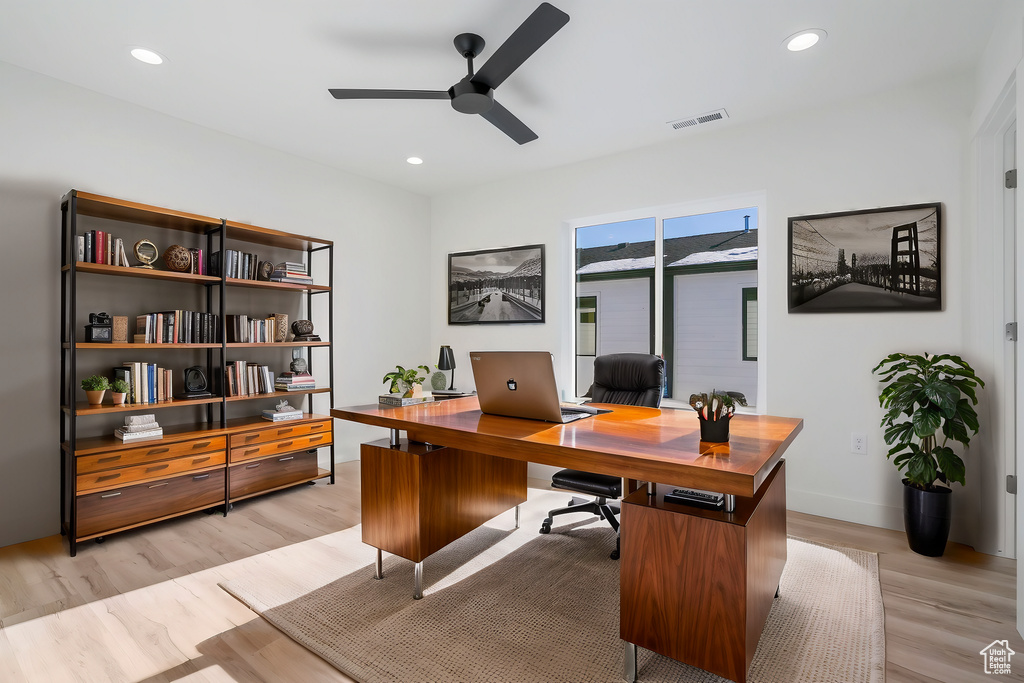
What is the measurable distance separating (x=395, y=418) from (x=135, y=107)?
114 inches

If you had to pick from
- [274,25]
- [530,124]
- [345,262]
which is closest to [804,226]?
[530,124]

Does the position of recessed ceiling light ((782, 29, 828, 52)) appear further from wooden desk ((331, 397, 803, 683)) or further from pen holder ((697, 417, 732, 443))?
pen holder ((697, 417, 732, 443))

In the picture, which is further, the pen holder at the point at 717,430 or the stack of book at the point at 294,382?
the stack of book at the point at 294,382

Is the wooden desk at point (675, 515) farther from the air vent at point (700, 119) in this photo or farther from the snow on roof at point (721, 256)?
the air vent at point (700, 119)

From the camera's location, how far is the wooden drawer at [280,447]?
331 cm

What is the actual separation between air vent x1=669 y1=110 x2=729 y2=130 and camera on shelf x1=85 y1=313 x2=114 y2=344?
3.80 metres

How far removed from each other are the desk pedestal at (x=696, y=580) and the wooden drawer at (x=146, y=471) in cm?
275

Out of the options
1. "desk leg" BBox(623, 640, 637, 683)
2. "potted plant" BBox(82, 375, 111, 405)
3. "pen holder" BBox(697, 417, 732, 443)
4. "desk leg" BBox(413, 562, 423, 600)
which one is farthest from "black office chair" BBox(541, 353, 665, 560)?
"potted plant" BBox(82, 375, 111, 405)

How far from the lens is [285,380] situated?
3.75 metres

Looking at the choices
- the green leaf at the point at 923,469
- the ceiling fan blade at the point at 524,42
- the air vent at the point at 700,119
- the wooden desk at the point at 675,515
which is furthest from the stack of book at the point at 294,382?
the green leaf at the point at 923,469

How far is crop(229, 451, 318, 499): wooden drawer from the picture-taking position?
329 centimetres

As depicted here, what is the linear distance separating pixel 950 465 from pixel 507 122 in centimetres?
292

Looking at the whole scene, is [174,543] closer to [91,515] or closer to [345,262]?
[91,515]

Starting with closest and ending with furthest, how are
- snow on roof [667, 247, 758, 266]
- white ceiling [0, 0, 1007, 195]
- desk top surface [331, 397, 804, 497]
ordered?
desk top surface [331, 397, 804, 497]
white ceiling [0, 0, 1007, 195]
snow on roof [667, 247, 758, 266]
